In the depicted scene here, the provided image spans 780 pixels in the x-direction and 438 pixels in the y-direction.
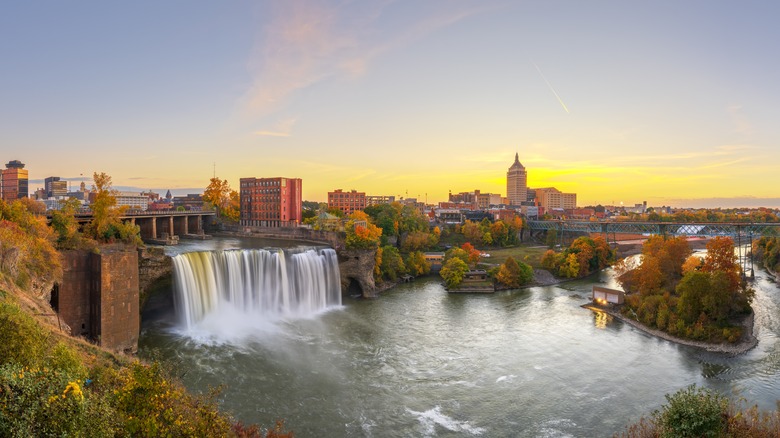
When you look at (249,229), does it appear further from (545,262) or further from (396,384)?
(396,384)

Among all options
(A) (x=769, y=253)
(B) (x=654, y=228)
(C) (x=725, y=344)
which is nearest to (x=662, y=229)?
(B) (x=654, y=228)

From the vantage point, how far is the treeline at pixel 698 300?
30.6 metres

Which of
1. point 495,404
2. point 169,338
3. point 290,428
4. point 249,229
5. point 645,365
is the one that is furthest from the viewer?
point 249,229

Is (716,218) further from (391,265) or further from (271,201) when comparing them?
(271,201)

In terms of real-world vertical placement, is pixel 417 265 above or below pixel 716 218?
below

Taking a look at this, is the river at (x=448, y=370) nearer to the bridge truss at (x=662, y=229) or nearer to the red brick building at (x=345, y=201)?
the bridge truss at (x=662, y=229)

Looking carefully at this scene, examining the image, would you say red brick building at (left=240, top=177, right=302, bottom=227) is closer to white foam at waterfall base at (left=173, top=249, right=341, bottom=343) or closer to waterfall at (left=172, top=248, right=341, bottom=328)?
waterfall at (left=172, top=248, right=341, bottom=328)

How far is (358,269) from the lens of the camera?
4512cm

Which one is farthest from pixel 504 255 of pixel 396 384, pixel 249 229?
pixel 396 384

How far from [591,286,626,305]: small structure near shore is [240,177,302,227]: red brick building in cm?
4746

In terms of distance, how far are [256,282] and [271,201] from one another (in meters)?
37.5

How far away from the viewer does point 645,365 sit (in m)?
26.5

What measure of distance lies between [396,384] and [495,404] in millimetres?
5338

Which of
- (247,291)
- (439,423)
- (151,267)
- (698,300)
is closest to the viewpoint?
(439,423)
